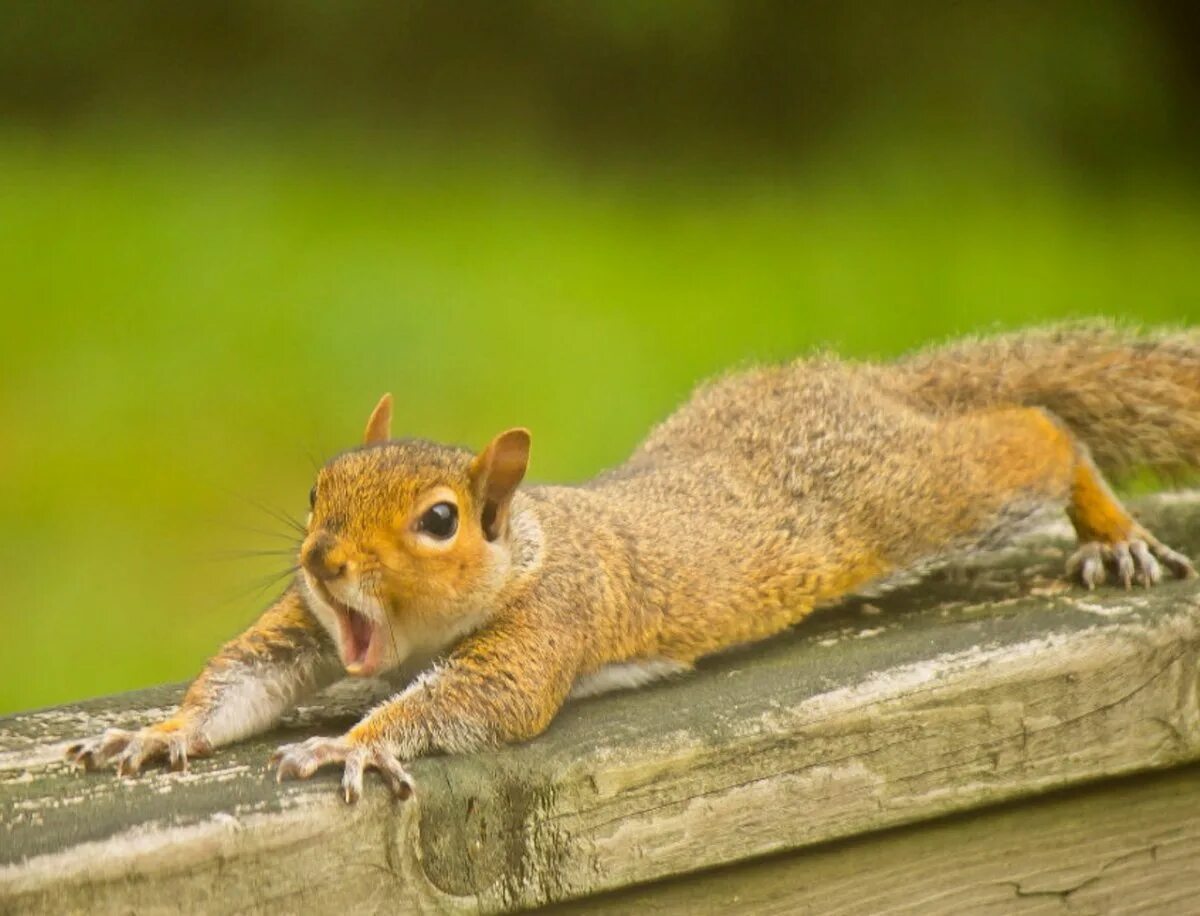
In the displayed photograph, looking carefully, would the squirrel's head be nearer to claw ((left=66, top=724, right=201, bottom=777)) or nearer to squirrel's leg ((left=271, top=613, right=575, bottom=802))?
squirrel's leg ((left=271, top=613, right=575, bottom=802))

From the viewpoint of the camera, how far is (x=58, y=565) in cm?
308

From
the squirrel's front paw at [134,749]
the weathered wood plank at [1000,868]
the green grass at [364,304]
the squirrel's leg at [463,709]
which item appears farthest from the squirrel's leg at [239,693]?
the green grass at [364,304]

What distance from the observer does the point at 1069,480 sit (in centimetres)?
230

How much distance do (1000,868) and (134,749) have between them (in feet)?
2.49

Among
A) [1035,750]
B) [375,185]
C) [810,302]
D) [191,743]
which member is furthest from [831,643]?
[375,185]

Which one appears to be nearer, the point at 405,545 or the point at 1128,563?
the point at 405,545

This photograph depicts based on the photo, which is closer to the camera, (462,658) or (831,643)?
(462,658)

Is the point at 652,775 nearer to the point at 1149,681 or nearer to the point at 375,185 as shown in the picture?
the point at 1149,681

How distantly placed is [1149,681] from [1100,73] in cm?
198

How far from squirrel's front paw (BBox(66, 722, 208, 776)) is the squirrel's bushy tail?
1.07m

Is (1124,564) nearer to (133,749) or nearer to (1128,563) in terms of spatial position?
(1128,563)

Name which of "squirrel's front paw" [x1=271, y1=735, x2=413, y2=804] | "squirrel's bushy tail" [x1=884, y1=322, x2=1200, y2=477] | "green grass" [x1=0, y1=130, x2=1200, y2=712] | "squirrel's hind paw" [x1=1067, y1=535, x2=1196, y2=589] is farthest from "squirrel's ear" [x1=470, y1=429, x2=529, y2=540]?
"green grass" [x1=0, y1=130, x2=1200, y2=712]

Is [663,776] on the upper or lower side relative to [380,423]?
lower

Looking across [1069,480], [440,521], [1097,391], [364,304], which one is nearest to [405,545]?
[440,521]
